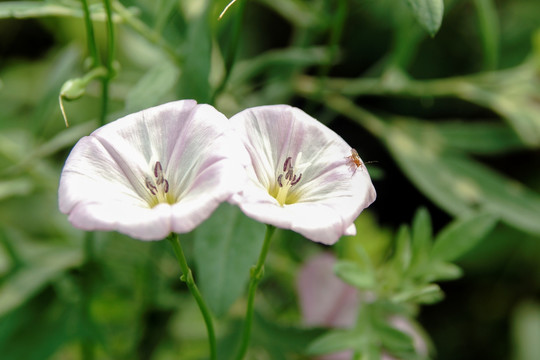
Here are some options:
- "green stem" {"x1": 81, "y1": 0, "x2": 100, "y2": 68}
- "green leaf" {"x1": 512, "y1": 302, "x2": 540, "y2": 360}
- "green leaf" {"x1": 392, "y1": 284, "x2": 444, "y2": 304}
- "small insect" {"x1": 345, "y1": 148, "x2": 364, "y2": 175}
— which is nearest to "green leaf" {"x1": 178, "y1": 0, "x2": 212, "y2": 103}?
Result: "green stem" {"x1": 81, "y1": 0, "x2": 100, "y2": 68}

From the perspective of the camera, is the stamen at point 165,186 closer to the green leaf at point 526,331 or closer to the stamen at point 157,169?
the stamen at point 157,169

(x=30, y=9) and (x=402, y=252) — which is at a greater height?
(x=30, y=9)

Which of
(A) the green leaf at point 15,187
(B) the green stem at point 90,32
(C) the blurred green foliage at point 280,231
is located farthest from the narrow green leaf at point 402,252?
(A) the green leaf at point 15,187

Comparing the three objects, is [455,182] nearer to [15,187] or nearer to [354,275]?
[354,275]

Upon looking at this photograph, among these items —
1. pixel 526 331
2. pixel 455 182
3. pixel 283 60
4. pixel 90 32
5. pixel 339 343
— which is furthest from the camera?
pixel 526 331

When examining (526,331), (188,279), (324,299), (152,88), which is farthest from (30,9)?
(526,331)

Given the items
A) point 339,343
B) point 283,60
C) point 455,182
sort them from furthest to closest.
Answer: point 455,182
point 283,60
point 339,343

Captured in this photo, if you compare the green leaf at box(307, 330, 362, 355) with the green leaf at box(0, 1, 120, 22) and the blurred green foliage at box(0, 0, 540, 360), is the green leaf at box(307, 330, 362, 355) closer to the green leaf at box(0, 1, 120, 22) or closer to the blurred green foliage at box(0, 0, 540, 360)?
the blurred green foliage at box(0, 0, 540, 360)
